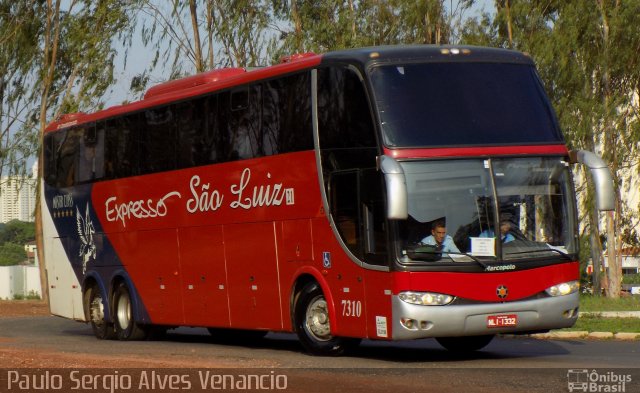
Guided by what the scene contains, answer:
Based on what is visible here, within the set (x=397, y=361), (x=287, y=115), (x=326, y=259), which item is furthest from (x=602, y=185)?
(x=287, y=115)

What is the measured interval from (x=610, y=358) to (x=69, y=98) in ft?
111

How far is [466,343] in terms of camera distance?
19094mm

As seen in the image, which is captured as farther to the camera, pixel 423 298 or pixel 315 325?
pixel 315 325

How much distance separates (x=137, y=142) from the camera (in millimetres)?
23562

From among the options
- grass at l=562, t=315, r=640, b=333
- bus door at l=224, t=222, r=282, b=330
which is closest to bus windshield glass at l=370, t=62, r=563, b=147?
bus door at l=224, t=222, r=282, b=330

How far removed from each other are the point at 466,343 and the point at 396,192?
4140mm

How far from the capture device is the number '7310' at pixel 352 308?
17328mm

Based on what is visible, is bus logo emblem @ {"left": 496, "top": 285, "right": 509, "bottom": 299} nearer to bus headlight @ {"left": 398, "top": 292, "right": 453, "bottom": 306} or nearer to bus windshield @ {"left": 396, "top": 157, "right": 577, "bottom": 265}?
bus windshield @ {"left": 396, "top": 157, "right": 577, "bottom": 265}

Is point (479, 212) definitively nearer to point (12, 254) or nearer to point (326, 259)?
point (326, 259)

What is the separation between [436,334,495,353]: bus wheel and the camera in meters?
19.0

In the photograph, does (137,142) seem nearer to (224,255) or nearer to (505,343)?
(224,255)

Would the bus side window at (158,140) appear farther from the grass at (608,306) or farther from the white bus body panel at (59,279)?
the grass at (608,306)

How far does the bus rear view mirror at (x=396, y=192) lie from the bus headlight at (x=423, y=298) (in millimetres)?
1140

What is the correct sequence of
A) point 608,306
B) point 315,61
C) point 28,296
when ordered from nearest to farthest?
point 315,61, point 608,306, point 28,296
